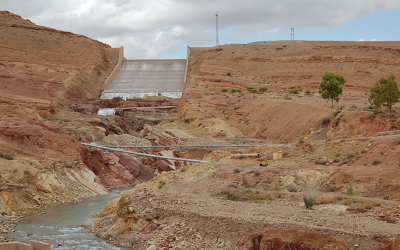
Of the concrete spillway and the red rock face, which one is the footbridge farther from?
the red rock face

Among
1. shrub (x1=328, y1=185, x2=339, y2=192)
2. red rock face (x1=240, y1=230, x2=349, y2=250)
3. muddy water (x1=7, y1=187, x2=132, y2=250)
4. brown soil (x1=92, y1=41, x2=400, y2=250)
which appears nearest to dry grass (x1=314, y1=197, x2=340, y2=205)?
brown soil (x1=92, y1=41, x2=400, y2=250)

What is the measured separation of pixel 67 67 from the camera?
66.5m

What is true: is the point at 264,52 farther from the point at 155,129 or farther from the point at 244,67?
the point at 155,129

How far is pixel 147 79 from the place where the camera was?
72875mm

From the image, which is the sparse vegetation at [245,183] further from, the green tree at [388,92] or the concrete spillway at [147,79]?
the concrete spillway at [147,79]

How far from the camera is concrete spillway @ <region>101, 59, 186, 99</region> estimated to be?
66.1m

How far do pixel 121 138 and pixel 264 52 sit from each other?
41182 mm

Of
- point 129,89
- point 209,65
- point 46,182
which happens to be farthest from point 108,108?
point 46,182

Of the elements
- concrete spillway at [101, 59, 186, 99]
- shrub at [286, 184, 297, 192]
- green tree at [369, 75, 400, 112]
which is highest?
concrete spillway at [101, 59, 186, 99]

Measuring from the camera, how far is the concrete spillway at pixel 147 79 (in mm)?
66062

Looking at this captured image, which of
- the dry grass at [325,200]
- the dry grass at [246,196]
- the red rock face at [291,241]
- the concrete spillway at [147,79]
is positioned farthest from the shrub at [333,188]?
the concrete spillway at [147,79]

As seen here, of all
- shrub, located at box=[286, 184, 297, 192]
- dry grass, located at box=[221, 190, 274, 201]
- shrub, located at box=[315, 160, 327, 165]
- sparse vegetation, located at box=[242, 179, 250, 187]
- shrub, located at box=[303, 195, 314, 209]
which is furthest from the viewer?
shrub, located at box=[315, 160, 327, 165]

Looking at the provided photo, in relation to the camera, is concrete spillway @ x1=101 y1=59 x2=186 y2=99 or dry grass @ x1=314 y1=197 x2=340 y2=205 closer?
dry grass @ x1=314 y1=197 x2=340 y2=205

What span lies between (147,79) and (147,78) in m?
0.47
